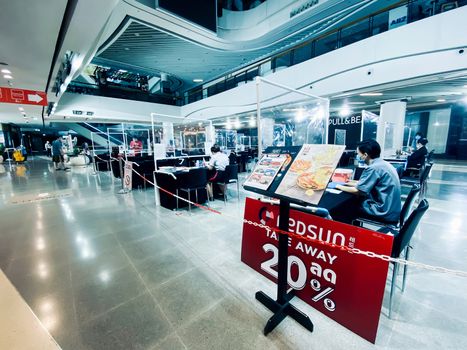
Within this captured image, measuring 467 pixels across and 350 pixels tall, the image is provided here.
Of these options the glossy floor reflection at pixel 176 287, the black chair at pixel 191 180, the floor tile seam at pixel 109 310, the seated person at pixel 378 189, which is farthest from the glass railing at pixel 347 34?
the floor tile seam at pixel 109 310

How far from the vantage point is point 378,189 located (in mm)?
2008

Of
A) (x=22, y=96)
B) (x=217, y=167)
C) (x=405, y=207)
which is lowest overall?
(x=405, y=207)

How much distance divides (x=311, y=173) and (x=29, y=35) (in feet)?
15.7

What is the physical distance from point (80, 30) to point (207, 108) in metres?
8.73

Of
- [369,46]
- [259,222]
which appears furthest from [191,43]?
[259,222]

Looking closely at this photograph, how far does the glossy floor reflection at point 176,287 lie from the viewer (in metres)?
1.36

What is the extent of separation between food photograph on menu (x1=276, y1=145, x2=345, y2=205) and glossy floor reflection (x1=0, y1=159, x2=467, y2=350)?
0.99 m

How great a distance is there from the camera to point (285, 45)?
9430 mm

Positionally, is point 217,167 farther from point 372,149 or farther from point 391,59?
point 391,59

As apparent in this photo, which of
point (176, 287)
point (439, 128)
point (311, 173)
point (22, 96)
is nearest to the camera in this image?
point (311, 173)

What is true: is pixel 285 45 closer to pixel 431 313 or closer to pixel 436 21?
pixel 436 21

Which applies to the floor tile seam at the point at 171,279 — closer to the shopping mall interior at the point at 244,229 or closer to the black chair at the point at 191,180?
the shopping mall interior at the point at 244,229

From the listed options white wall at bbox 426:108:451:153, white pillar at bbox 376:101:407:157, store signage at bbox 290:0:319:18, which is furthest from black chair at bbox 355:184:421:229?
white wall at bbox 426:108:451:153

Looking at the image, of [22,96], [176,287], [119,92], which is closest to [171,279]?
[176,287]
